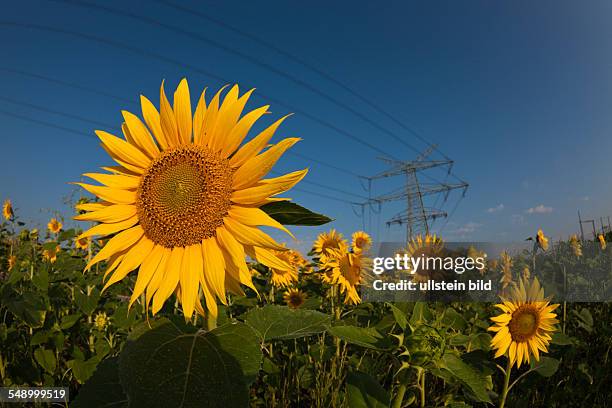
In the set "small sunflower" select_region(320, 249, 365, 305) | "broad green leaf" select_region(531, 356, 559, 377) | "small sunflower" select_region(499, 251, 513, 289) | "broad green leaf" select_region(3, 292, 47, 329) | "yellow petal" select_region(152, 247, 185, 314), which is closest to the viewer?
"yellow petal" select_region(152, 247, 185, 314)

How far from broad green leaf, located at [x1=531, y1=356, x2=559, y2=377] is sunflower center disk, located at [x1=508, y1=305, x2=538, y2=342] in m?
0.18

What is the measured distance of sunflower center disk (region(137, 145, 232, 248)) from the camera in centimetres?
120

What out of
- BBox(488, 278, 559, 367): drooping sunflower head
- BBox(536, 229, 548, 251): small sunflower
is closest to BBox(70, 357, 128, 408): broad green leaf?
BBox(488, 278, 559, 367): drooping sunflower head

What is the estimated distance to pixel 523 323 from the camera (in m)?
2.88

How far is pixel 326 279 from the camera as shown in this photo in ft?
12.6

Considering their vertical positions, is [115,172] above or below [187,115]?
below

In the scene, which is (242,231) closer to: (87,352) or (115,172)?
(115,172)

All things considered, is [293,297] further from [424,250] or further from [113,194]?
[113,194]

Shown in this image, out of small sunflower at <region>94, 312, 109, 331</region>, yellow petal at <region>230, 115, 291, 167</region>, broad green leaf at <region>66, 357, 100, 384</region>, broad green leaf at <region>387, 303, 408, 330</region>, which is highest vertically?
yellow petal at <region>230, 115, 291, 167</region>

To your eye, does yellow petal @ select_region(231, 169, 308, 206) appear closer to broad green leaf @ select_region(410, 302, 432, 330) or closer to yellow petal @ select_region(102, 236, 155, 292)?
yellow petal @ select_region(102, 236, 155, 292)

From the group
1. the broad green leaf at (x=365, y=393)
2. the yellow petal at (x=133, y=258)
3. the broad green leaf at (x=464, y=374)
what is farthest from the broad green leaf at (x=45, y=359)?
the broad green leaf at (x=464, y=374)

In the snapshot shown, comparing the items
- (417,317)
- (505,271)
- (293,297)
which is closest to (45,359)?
(293,297)

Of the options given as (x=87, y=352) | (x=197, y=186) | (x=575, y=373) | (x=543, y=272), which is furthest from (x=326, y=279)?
(x=543, y=272)

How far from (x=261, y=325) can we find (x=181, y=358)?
12.7 inches
